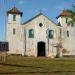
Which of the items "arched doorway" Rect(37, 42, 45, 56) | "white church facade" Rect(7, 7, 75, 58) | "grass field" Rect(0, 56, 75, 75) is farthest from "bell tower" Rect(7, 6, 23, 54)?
"grass field" Rect(0, 56, 75, 75)

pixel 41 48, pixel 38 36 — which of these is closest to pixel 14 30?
pixel 38 36

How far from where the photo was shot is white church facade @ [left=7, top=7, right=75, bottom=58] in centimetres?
6112

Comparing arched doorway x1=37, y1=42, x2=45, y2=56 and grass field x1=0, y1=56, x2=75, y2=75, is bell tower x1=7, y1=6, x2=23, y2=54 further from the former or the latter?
grass field x1=0, y1=56, x2=75, y2=75

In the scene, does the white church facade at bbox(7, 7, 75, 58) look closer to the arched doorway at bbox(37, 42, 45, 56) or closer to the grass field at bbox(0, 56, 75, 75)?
the arched doorway at bbox(37, 42, 45, 56)

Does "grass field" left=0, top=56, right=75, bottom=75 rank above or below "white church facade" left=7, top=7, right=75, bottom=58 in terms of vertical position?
below

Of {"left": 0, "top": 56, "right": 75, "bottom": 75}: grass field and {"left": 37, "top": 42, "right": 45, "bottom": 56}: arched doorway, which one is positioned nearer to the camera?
{"left": 0, "top": 56, "right": 75, "bottom": 75}: grass field

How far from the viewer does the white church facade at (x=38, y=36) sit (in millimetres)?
61125

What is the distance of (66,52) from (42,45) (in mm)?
4999

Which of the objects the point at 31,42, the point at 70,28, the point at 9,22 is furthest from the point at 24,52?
the point at 70,28

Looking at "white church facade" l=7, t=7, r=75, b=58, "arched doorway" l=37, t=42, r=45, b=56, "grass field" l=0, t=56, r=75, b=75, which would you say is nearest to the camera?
"grass field" l=0, t=56, r=75, b=75

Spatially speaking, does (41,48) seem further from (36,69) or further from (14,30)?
(36,69)

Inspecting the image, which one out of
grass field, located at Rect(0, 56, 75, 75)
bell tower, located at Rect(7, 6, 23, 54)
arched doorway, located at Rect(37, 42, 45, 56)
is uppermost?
bell tower, located at Rect(7, 6, 23, 54)

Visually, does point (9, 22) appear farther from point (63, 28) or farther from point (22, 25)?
point (63, 28)

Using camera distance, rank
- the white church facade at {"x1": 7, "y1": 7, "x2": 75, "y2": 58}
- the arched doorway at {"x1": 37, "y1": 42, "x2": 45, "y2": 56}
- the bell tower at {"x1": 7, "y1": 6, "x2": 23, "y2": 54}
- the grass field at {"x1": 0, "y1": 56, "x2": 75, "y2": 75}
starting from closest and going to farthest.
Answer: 1. the grass field at {"x1": 0, "y1": 56, "x2": 75, "y2": 75}
2. the bell tower at {"x1": 7, "y1": 6, "x2": 23, "y2": 54}
3. the white church facade at {"x1": 7, "y1": 7, "x2": 75, "y2": 58}
4. the arched doorway at {"x1": 37, "y1": 42, "x2": 45, "y2": 56}
